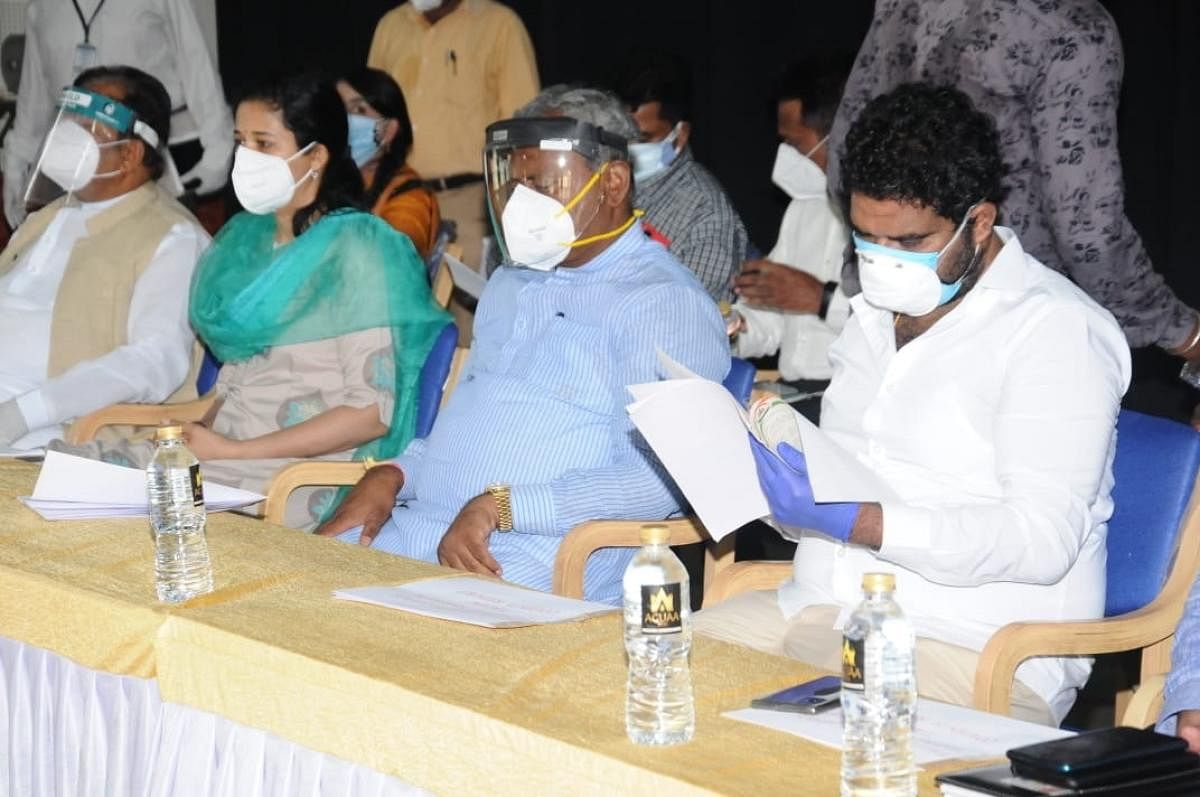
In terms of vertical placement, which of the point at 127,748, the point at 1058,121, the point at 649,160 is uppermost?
the point at 1058,121

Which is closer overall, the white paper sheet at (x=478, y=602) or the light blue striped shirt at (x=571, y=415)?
the white paper sheet at (x=478, y=602)

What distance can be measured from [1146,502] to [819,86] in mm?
2057

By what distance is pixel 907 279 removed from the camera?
7.11 feet

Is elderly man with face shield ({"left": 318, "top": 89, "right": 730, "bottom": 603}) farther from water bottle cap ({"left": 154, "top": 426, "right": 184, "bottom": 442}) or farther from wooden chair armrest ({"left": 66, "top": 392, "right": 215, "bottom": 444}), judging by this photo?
wooden chair armrest ({"left": 66, "top": 392, "right": 215, "bottom": 444})

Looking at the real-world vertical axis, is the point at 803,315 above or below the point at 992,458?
below

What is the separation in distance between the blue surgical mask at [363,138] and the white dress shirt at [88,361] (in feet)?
2.32

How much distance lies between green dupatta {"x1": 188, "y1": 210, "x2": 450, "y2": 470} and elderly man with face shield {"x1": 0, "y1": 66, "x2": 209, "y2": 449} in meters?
0.33

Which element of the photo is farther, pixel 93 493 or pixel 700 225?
pixel 700 225

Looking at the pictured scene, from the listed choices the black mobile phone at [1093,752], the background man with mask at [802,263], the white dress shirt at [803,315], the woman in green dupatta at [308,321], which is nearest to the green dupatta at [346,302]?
the woman in green dupatta at [308,321]

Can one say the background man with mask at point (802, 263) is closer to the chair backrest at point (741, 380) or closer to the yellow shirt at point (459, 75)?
the chair backrest at point (741, 380)

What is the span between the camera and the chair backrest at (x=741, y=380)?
9.30 feet

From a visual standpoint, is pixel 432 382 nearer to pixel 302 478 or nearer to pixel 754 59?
pixel 302 478

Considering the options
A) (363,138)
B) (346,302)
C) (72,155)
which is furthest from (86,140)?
(346,302)

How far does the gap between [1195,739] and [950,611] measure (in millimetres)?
423
